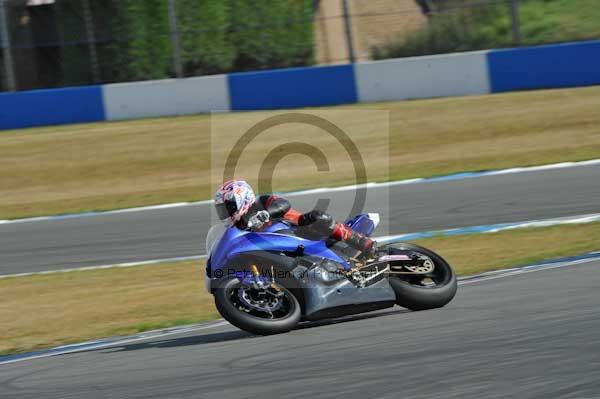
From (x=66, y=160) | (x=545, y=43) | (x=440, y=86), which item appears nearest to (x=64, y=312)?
(x=66, y=160)

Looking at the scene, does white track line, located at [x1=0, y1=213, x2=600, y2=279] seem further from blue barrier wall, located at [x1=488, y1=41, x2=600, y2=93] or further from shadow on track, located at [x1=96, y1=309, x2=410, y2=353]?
blue barrier wall, located at [x1=488, y1=41, x2=600, y2=93]

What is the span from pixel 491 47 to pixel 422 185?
19.8 feet

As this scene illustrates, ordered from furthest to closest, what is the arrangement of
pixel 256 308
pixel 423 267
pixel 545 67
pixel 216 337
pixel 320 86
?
1. pixel 320 86
2. pixel 545 67
3. pixel 216 337
4. pixel 423 267
5. pixel 256 308

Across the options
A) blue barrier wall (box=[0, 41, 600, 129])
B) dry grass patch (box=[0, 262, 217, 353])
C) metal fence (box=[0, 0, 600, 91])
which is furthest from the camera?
metal fence (box=[0, 0, 600, 91])

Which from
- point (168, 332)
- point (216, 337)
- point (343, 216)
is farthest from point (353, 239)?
point (343, 216)

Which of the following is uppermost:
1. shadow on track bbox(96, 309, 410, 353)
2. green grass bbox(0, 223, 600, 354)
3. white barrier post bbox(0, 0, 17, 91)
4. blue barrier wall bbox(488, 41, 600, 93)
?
white barrier post bbox(0, 0, 17, 91)

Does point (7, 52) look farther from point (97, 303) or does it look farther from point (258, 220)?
point (258, 220)

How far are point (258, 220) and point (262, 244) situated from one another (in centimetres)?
17

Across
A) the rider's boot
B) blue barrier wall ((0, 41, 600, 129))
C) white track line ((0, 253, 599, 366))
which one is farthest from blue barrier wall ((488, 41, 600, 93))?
the rider's boot

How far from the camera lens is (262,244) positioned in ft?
22.6

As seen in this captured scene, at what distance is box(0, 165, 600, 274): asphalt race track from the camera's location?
1167 centimetres

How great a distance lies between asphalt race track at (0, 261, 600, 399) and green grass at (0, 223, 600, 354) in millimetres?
1104

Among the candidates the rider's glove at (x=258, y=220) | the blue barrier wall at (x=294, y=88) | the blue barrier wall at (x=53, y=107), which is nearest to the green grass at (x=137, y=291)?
the rider's glove at (x=258, y=220)

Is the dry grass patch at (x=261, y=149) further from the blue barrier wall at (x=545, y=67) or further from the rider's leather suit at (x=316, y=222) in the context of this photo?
the rider's leather suit at (x=316, y=222)
